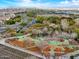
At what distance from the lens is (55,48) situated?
3.94 metres

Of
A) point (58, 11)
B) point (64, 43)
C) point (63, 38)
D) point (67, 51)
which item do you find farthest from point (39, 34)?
point (58, 11)

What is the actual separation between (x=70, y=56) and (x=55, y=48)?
359mm

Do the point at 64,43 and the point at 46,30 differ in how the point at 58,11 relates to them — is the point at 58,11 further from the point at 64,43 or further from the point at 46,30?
the point at 64,43

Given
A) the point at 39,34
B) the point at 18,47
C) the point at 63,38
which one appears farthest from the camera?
the point at 39,34

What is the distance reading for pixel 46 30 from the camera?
5344 millimetres

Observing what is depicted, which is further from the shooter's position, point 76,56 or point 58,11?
point 58,11

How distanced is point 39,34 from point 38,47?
107 cm

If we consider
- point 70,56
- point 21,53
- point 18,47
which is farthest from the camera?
point 18,47

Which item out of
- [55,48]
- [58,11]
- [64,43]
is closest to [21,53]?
[55,48]

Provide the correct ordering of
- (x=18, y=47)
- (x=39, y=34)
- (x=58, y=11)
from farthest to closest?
1. (x=58, y=11)
2. (x=39, y=34)
3. (x=18, y=47)

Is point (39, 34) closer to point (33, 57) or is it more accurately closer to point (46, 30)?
point (46, 30)

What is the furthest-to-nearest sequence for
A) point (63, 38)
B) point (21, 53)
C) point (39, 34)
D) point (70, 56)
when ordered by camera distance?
point (39, 34) → point (63, 38) → point (21, 53) → point (70, 56)

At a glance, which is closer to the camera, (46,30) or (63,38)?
(63,38)

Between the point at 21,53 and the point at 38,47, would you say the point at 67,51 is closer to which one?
the point at 38,47
